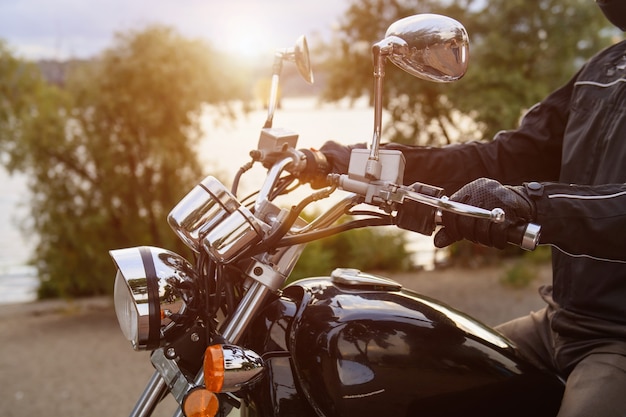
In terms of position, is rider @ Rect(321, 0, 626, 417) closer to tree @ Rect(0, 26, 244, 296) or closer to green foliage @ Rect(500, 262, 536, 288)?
tree @ Rect(0, 26, 244, 296)

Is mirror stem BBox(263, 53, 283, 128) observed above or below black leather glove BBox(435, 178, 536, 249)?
above

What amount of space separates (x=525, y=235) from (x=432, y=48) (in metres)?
0.40

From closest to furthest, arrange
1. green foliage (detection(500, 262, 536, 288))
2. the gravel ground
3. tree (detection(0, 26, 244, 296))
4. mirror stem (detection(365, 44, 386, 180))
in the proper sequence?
mirror stem (detection(365, 44, 386, 180)) < the gravel ground < tree (detection(0, 26, 244, 296)) < green foliage (detection(500, 262, 536, 288))

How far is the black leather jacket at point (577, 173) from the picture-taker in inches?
53.4

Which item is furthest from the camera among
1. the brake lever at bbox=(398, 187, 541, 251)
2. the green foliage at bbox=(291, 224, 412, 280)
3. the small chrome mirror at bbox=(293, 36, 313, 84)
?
the green foliage at bbox=(291, 224, 412, 280)

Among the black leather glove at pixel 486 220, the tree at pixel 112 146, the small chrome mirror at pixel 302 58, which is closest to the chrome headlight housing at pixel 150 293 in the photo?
the black leather glove at pixel 486 220

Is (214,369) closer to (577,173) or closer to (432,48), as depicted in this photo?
(432,48)

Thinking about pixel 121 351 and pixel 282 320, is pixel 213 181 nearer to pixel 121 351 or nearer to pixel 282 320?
pixel 282 320

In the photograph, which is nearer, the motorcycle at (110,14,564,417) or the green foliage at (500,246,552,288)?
the motorcycle at (110,14,564,417)

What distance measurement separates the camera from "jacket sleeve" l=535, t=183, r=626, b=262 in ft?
4.41

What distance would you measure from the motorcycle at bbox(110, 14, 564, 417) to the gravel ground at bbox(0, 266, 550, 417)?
8.87ft

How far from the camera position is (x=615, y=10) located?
1.88m

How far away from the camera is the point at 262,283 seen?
1404mm

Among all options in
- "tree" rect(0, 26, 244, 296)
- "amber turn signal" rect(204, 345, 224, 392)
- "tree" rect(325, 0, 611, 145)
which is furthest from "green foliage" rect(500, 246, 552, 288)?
"amber turn signal" rect(204, 345, 224, 392)
